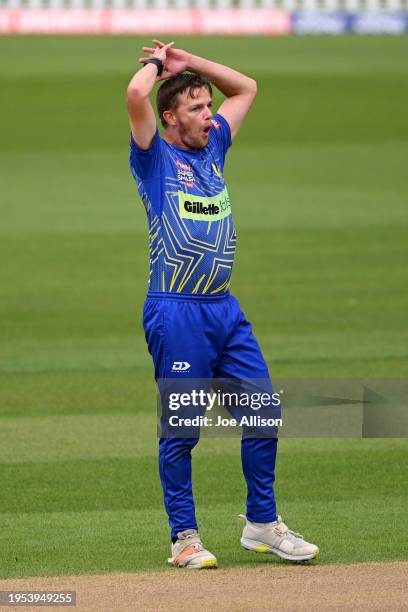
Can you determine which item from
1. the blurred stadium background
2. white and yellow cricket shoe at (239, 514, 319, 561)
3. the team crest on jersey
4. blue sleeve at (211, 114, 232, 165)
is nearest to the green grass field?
white and yellow cricket shoe at (239, 514, 319, 561)

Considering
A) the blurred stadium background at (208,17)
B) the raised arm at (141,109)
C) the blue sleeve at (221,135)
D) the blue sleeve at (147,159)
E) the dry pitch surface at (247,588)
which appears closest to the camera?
the dry pitch surface at (247,588)

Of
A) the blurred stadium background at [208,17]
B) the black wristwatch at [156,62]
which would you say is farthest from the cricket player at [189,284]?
the blurred stadium background at [208,17]

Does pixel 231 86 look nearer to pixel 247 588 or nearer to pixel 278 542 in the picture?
pixel 278 542

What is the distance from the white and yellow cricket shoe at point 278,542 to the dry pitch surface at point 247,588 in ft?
0.24

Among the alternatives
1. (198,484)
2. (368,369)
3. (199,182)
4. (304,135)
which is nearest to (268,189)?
(304,135)

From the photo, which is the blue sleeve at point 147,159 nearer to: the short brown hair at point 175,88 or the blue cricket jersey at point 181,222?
the blue cricket jersey at point 181,222

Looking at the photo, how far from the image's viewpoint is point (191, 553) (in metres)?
7.38

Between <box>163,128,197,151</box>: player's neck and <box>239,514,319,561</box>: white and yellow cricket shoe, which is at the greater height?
<box>163,128,197,151</box>: player's neck

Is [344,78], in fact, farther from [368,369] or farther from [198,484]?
[198,484]

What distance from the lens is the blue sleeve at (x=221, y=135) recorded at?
7734mm

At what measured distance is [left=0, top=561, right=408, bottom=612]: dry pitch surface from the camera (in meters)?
6.68

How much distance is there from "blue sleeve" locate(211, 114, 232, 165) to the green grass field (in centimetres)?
210

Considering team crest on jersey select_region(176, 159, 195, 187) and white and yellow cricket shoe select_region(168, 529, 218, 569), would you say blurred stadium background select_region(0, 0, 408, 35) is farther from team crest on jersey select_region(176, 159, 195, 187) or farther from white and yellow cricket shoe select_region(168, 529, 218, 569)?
white and yellow cricket shoe select_region(168, 529, 218, 569)

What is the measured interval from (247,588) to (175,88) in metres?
2.48
